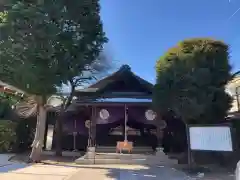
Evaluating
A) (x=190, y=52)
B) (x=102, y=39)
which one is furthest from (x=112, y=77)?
(x=190, y=52)

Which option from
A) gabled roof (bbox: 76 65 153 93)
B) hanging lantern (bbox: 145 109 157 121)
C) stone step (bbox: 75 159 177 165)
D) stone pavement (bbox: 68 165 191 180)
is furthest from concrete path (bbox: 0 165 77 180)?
gabled roof (bbox: 76 65 153 93)

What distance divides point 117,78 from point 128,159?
6292 millimetres

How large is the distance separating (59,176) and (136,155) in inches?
230

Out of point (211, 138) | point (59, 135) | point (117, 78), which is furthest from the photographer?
point (117, 78)

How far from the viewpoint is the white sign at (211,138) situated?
27.6ft

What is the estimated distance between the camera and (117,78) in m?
19.1

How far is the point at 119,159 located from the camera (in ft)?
47.9

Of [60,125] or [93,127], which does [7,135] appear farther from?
[93,127]

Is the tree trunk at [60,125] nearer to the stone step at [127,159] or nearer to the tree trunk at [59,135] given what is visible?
the tree trunk at [59,135]

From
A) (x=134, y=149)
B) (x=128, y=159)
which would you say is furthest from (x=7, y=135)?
(x=134, y=149)

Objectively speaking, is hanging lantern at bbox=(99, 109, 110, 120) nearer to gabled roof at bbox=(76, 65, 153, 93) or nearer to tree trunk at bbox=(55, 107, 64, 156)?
tree trunk at bbox=(55, 107, 64, 156)

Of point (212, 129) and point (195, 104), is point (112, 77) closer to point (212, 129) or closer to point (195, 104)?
point (195, 104)

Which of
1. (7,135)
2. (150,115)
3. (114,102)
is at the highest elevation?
(114,102)

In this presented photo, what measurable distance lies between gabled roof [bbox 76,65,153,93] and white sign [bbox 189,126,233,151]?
8812mm
